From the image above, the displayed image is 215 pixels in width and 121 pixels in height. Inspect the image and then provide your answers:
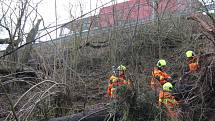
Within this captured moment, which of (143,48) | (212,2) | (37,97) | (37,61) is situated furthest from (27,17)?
(212,2)

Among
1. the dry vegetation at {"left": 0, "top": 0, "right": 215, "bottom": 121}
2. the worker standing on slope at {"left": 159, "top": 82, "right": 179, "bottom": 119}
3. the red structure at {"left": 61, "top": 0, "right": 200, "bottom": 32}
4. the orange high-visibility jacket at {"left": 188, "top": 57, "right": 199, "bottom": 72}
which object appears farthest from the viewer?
the red structure at {"left": 61, "top": 0, "right": 200, "bottom": 32}

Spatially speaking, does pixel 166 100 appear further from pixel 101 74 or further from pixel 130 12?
pixel 101 74

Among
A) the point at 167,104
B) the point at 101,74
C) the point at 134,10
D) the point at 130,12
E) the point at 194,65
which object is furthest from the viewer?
the point at 101,74

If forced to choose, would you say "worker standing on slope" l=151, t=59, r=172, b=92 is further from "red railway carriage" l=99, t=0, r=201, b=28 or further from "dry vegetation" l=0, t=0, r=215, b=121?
"red railway carriage" l=99, t=0, r=201, b=28

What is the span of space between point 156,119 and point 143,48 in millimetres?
5538

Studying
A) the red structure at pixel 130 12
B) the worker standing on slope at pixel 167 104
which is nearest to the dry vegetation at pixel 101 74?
the worker standing on slope at pixel 167 104

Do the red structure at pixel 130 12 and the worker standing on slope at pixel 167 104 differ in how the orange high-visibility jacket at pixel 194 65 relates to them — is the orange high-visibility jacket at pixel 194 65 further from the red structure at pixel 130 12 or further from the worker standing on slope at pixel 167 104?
the red structure at pixel 130 12

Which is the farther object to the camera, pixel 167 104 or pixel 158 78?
pixel 158 78

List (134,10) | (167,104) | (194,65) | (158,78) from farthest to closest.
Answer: (134,10) < (194,65) < (158,78) < (167,104)

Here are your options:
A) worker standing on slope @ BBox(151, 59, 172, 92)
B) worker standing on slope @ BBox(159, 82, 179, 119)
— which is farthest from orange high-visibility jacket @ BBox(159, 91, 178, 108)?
worker standing on slope @ BBox(151, 59, 172, 92)

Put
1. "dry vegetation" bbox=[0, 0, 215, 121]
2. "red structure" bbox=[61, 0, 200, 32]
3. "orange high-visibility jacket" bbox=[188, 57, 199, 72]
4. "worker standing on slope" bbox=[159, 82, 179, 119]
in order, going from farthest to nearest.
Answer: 1. "red structure" bbox=[61, 0, 200, 32]
2. "orange high-visibility jacket" bbox=[188, 57, 199, 72]
3. "dry vegetation" bbox=[0, 0, 215, 121]
4. "worker standing on slope" bbox=[159, 82, 179, 119]

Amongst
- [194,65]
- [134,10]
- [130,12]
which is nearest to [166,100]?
[194,65]

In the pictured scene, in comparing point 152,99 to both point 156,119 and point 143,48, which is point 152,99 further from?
point 143,48

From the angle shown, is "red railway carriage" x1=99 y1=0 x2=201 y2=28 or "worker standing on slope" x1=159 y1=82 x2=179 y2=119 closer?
"worker standing on slope" x1=159 y1=82 x2=179 y2=119
